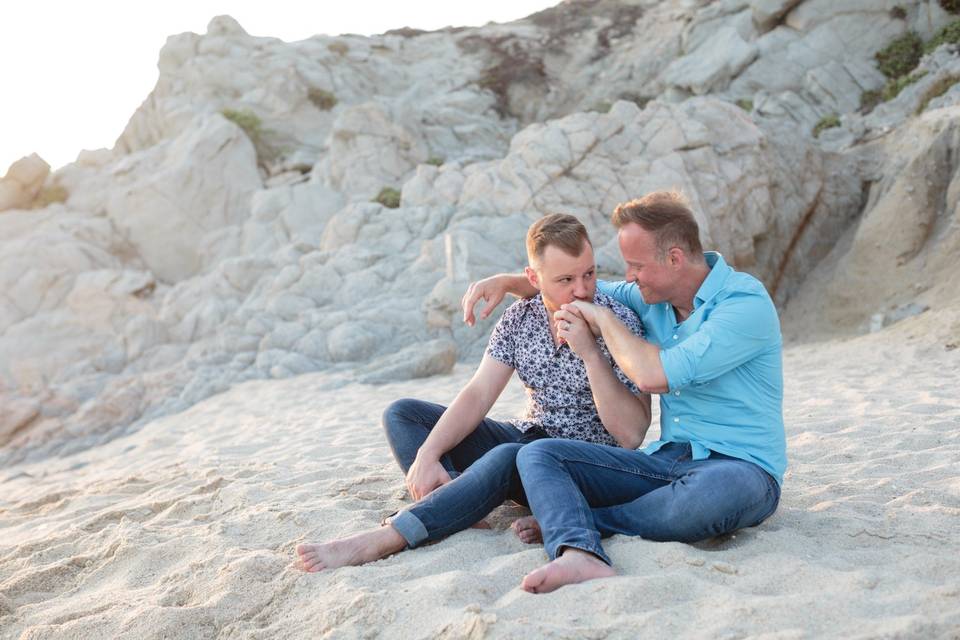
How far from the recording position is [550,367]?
388cm

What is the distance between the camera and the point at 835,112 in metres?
20.7

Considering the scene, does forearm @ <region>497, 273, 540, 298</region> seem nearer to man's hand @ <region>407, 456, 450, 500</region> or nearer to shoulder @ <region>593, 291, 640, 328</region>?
shoulder @ <region>593, 291, 640, 328</region>

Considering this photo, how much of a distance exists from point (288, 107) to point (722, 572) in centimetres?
2373

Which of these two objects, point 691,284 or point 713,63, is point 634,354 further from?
point 713,63

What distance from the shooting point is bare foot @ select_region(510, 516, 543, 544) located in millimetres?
3453

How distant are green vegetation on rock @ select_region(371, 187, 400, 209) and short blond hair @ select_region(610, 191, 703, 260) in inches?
516

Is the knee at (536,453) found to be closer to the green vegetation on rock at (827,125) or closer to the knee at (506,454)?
the knee at (506,454)

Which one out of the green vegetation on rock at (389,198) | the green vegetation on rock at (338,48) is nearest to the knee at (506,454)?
the green vegetation on rock at (389,198)

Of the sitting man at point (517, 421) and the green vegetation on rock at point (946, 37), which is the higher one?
the green vegetation on rock at point (946, 37)

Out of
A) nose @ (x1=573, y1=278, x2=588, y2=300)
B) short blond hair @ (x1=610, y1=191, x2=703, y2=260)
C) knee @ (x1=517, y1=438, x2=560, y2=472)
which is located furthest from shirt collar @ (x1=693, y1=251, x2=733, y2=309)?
knee @ (x1=517, y1=438, x2=560, y2=472)

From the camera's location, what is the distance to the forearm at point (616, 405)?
3.50 meters

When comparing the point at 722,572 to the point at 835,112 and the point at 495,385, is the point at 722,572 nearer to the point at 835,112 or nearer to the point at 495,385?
the point at 495,385

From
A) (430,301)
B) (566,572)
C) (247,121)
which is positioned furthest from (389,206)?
(566,572)

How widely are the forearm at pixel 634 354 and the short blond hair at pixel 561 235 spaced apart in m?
0.33
